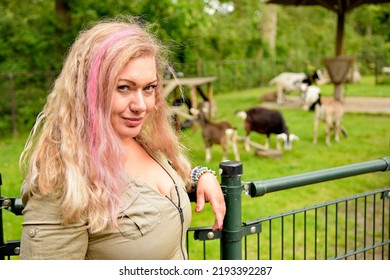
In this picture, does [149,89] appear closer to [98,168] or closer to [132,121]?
[132,121]

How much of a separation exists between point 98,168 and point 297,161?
277 inches

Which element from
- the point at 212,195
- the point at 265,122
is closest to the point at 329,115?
the point at 265,122

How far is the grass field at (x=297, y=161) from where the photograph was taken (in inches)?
227

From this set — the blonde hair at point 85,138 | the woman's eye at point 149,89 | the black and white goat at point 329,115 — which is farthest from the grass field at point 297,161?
the blonde hair at point 85,138

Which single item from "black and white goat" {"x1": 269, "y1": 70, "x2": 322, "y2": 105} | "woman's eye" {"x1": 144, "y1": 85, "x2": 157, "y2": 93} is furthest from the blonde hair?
"black and white goat" {"x1": 269, "y1": 70, "x2": 322, "y2": 105}

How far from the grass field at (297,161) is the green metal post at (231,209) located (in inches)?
13.1

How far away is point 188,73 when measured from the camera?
15648 millimetres

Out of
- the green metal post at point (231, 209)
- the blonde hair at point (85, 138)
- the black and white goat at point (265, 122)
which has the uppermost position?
the blonde hair at point (85, 138)

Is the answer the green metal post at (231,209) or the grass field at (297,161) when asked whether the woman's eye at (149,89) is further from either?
the grass field at (297,161)

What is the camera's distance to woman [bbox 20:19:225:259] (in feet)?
4.28

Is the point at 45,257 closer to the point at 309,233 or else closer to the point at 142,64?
the point at 142,64

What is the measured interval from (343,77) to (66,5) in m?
6.52

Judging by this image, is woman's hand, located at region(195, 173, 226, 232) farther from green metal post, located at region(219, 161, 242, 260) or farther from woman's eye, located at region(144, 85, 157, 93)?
woman's eye, located at region(144, 85, 157, 93)

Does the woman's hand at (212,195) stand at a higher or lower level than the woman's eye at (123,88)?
lower
